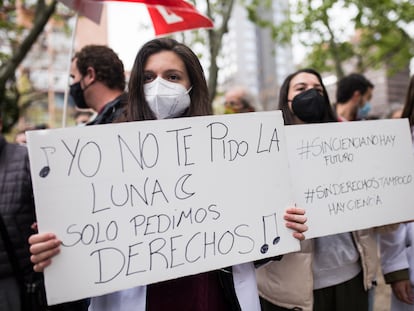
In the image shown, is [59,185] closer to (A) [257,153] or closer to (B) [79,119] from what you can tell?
(A) [257,153]

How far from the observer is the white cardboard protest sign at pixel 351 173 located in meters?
1.45

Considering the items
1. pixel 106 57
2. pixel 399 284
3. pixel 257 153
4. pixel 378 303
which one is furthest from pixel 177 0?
pixel 378 303

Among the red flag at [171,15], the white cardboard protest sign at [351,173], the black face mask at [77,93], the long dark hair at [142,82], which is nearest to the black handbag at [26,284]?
the long dark hair at [142,82]

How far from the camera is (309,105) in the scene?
183 cm

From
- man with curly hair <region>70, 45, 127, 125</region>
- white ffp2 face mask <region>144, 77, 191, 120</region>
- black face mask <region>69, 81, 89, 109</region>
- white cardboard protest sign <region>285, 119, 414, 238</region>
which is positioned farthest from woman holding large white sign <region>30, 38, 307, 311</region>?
black face mask <region>69, 81, 89, 109</region>

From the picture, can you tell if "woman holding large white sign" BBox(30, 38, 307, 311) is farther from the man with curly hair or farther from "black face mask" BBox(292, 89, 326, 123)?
the man with curly hair

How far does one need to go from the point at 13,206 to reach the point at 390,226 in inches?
76.9

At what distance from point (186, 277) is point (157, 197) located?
0.36m

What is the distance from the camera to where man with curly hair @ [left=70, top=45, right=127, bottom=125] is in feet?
7.43

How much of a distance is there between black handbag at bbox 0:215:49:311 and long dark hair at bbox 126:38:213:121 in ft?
2.78

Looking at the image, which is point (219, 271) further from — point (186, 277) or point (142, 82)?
point (142, 82)

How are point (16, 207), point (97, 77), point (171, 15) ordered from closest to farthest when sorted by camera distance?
point (16, 207) < point (97, 77) < point (171, 15)

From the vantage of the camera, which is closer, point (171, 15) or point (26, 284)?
point (26, 284)

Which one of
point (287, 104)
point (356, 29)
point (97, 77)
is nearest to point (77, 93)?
point (97, 77)
